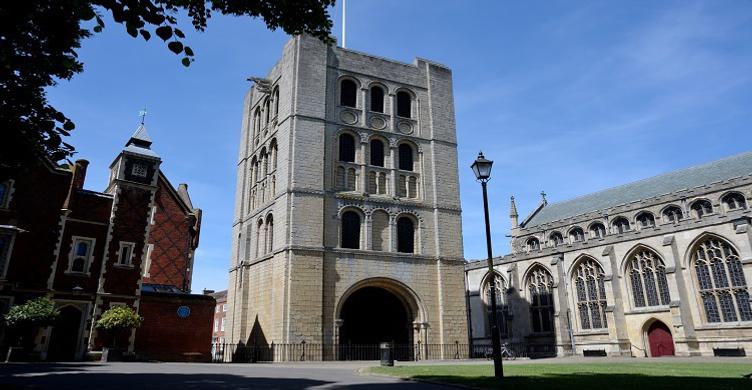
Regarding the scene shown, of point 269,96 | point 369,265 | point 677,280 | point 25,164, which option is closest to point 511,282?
point 677,280

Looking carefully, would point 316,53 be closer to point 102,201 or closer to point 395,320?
point 102,201

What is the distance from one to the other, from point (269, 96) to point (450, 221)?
14.2m

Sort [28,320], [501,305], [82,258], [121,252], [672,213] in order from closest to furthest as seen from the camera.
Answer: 1. [28,320]
2. [82,258]
3. [121,252]
4. [672,213]
5. [501,305]

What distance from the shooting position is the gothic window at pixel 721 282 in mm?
29031

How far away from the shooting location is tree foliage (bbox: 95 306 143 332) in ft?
69.8

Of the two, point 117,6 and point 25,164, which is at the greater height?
point 117,6

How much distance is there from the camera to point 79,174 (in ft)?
80.7

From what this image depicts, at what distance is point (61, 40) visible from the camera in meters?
8.80

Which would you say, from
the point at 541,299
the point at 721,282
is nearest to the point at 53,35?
the point at 721,282

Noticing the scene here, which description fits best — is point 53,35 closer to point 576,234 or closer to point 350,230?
point 350,230

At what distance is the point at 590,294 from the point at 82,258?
33.2 meters

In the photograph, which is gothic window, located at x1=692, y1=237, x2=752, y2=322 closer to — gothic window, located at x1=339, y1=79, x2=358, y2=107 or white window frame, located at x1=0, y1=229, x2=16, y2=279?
gothic window, located at x1=339, y1=79, x2=358, y2=107

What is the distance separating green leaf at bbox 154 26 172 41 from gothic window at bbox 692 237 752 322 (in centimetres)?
3369

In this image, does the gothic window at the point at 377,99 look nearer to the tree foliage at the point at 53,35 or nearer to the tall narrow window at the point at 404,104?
the tall narrow window at the point at 404,104
